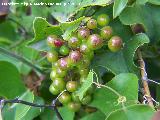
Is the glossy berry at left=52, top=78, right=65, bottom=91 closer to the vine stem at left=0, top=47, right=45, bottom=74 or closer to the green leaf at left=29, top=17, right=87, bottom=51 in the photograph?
the green leaf at left=29, top=17, right=87, bottom=51

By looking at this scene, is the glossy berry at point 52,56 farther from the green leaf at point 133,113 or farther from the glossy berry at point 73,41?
the green leaf at point 133,113

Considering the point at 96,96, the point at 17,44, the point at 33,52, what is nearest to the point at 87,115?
the point at 96,96

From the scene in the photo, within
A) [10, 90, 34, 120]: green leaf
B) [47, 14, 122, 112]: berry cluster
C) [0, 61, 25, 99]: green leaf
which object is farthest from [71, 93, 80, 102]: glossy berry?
[0, 61, 25, 99]: green leaf

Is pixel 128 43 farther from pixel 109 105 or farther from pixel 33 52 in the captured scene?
pixel 33 52

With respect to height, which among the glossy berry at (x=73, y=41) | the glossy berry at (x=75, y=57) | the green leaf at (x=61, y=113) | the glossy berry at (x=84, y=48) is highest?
the glossy berry at (x=73, y=41)

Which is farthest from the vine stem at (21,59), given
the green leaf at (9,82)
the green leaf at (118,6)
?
the green leaf at (118,6)
